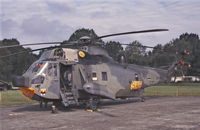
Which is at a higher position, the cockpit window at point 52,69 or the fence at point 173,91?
the cockpit window at point 52,69

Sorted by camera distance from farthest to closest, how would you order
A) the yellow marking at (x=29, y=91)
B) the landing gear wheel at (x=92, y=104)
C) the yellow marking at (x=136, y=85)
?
the yellow marking at (x=136, y=85), the landing gear wheel at (x=92, y=104), the yellow marking at (x=29, y=91)

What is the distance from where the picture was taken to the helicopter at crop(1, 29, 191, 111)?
14.7 meters

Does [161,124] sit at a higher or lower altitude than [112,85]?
lower

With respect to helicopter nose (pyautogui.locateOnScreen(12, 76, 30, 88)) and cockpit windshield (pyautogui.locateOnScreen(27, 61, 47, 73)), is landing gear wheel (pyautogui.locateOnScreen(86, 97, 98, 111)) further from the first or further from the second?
helicopter nose (pyautogui.locateOnScreen(12, 76, 30, 88))

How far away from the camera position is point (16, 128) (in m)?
10.2

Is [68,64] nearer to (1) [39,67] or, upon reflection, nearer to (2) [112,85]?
(1) [39,67]

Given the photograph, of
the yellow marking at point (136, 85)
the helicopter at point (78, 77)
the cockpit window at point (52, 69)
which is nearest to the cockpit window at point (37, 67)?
the helicopter at point (78, 77)

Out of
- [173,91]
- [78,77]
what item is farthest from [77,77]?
[173,91]

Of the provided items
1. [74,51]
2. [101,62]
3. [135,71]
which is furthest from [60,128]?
[135,71]

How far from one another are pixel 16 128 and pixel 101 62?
866cm

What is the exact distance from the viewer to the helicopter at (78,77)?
14719mm

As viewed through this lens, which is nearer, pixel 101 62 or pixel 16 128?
pixel 16 128

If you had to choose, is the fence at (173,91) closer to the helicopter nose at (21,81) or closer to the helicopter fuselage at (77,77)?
the helicopter fuselage at (77,77)

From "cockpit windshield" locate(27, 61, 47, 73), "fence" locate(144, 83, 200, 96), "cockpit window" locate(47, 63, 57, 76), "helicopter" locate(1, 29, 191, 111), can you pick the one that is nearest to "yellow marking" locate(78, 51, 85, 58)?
"helicopter" locate(1, 29, 191, 111)
